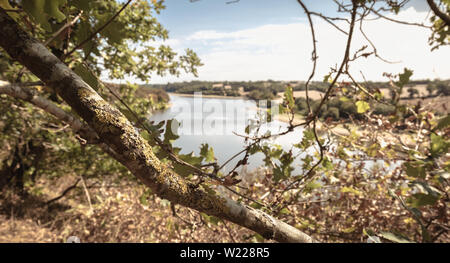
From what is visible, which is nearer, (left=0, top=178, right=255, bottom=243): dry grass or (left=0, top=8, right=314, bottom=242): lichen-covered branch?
(left=0, top=8, right=314, bottom=242): lichen-covered branch

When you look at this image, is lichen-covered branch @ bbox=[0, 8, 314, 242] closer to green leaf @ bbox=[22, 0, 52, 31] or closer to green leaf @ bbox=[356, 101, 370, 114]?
green leaf @ bbox=[22, 0, 52, 31]

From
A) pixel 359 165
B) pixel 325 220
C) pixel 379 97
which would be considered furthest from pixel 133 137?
pixel 325 220

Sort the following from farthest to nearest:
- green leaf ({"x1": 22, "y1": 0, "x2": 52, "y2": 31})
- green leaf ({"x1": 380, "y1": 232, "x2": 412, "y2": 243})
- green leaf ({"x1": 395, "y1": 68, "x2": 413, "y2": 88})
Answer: green leaf ({"x1": 395, "y1": 68, "x2": 413, "y2": 88}) < green leaf ({"x1": 380, "y1": 232, "x2": 412, "y2": 243}) < green leaf ({"x1": 22, "y1": 0, "x2": 52, "y2": 31})

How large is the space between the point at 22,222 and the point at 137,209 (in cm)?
251

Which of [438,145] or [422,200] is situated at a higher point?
[438,145]

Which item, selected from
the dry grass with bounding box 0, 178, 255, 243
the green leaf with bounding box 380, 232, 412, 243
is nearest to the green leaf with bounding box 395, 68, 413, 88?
the green leaf with bounding box 380, 232, 412, 243

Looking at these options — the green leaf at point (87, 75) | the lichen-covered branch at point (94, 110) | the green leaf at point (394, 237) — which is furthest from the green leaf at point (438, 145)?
the green leaf at point (87, 75)

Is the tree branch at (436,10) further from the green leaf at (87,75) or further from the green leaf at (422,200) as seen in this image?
the green leaf at (87,75)

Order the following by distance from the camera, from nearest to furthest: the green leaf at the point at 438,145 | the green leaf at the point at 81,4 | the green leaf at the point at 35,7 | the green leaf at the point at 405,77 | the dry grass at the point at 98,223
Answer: the green leaf at the point at 35,7 → the green leaf at the point at 81,4 → the green leaf at the point at 438,145 → the green leaf at the point at 405,77 → the dry grass at the point at 98,223

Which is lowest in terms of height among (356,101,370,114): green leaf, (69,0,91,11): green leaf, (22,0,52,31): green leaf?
(356,101,370,114): green leaf

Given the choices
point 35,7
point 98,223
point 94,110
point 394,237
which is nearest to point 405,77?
point 394,237

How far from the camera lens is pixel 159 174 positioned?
945 millimetres

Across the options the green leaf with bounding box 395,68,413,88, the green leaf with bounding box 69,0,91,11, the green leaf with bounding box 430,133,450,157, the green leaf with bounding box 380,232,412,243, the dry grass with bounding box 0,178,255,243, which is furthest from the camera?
the dry grass with bounding box 0,178,255,243

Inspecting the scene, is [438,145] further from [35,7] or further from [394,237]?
[35,7]
